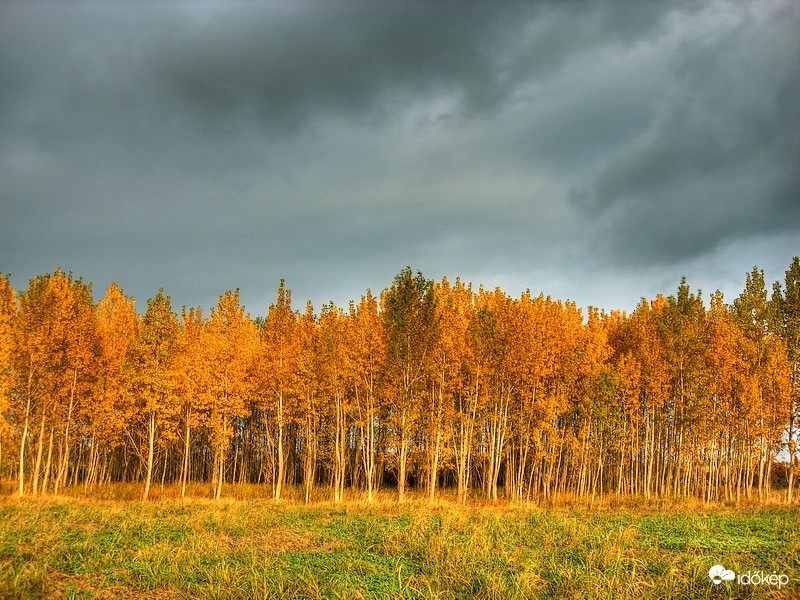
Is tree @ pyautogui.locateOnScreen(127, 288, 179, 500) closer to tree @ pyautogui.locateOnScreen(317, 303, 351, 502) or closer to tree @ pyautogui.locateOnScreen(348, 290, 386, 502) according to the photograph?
tree @ pyautogui.locateOnScreen(317, 303, 351, 502)

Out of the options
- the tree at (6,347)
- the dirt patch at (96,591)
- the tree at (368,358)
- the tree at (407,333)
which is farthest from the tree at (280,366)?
the dirt patch at (96,591)

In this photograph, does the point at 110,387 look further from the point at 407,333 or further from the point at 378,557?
the point at 378,557

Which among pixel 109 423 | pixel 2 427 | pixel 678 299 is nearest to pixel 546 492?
pixel 678 299

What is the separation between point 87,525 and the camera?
16.2 metres

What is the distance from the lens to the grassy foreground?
10.4 metres

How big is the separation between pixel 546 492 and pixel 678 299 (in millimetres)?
17204

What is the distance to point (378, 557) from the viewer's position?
12.6 metres

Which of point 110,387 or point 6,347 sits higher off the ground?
point 6,347

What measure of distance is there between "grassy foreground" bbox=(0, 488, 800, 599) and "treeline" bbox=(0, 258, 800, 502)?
11907mm

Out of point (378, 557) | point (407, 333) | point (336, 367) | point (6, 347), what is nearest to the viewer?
point (378, 557)

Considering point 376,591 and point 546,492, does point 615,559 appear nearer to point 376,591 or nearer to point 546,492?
point 376,591

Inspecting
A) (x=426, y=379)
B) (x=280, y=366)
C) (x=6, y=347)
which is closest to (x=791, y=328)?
(x=426, y=379)

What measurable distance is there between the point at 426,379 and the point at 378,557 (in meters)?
18.3

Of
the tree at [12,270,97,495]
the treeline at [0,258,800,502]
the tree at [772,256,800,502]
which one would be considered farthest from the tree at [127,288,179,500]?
the tree at [772,256,800,502]
